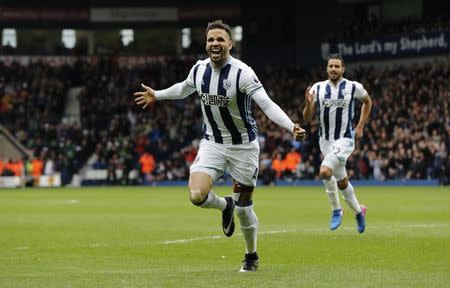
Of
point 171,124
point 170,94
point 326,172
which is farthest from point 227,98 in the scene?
point 171,124

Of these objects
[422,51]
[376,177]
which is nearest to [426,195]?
[376,177]

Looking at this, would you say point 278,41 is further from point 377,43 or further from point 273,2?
point 377,43

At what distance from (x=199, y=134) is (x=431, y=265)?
113ft

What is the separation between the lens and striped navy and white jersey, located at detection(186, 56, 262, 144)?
10016 millimetres

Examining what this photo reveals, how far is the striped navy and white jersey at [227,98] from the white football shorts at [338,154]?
4.81m

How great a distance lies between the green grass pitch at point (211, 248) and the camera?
959cm

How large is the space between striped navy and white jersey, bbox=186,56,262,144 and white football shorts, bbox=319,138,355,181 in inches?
189

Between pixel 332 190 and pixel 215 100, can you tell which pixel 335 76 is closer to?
pixel 332 190

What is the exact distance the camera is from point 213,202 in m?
10.2

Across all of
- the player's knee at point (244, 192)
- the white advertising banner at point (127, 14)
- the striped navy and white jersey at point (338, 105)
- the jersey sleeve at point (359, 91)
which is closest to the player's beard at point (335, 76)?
the striped navy and white jersey at point (338, 105)

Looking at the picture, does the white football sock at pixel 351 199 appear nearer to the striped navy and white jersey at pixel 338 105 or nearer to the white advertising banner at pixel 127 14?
the striped navy and white jersey at pixel 338 105

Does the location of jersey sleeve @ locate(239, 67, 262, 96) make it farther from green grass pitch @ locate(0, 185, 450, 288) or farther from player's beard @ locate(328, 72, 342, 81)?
player's beard @ locate(328, 72, 342, 81)

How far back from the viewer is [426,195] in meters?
27.9

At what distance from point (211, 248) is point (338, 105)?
12.0 feet
